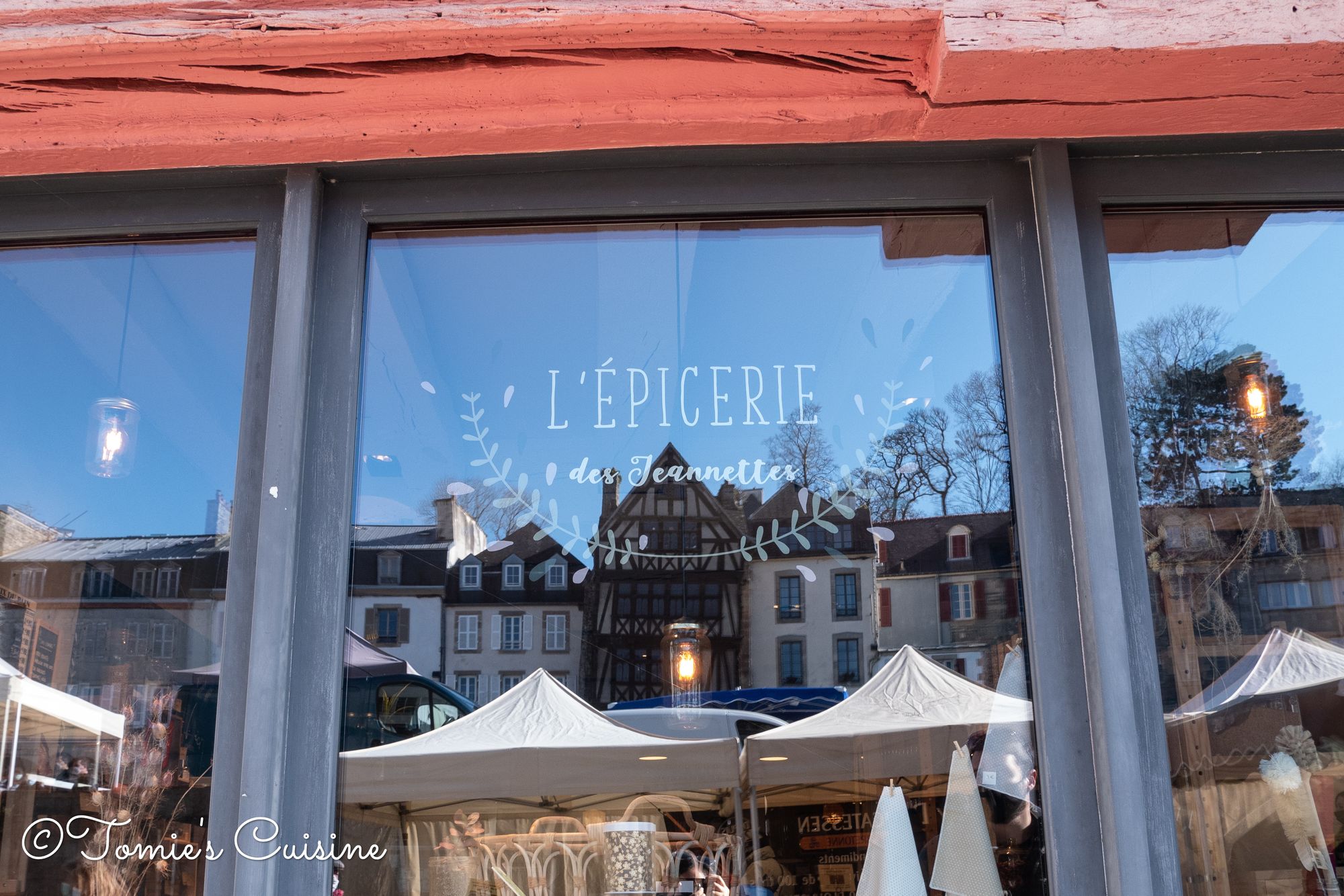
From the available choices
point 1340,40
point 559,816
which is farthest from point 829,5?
point 559,816

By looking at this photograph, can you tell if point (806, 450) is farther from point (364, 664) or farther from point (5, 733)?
point (5, 733)

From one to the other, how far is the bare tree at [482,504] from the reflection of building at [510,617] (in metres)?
0.02

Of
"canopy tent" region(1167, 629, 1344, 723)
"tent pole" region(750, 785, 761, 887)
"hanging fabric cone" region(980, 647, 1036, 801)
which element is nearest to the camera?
"hanging fabric cone" region(980, 647, 1036, 801)

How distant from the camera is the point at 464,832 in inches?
75.5

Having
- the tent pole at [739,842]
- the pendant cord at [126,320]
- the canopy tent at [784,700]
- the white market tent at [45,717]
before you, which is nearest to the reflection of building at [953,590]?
the canopy tent at [784,700]

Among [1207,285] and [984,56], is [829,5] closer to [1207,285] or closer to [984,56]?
[984,56]

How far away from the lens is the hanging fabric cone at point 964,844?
1749 millimetres

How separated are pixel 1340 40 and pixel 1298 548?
2.60 ft

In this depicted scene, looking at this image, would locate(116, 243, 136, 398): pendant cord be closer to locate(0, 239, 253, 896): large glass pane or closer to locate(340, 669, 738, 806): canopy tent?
locate(0, 239, 253, 896): large glass pane

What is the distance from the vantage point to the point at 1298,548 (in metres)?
1.88

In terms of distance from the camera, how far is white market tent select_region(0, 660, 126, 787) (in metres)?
1.85

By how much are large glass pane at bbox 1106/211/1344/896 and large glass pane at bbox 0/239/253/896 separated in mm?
1464

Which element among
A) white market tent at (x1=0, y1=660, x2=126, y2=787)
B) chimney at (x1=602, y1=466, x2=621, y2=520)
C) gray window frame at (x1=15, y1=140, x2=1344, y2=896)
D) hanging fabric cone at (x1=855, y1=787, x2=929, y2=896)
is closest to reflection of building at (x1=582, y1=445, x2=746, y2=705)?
chimney at (x1=602, y1=466, x2=621, y2=520)

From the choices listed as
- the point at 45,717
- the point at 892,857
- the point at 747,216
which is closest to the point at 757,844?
the point at 892,857
